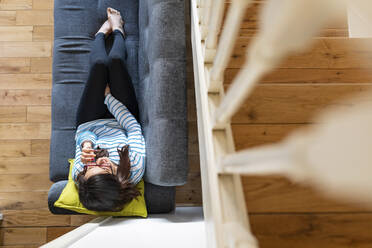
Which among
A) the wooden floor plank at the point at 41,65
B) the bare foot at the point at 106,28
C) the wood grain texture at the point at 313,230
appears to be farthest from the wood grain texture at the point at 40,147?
the wood grain texture at the point at 313,230

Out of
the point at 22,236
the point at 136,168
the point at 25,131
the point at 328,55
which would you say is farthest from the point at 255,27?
the point at 22,236

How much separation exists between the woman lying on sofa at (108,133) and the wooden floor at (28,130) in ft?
1.73

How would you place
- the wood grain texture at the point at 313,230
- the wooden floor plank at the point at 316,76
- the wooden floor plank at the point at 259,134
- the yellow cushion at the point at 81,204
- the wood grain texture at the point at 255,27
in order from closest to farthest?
1. the wood grain texture at the point at 313,230
2. the wooden floor plank at the point at 259,134
3. the wooden floor plank at the point at 316,76
4. the wood grain texture at the point at 255,27
5. the yellow cushion at the point at 81,204

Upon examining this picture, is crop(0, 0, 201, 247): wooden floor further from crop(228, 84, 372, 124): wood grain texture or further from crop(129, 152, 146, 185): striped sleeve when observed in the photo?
crop(228, 84, 372, 124): wood grain texture

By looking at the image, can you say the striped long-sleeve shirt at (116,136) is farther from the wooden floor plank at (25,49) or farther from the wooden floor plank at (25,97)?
the wooden floor plank at (25,49)

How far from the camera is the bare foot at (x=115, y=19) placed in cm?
174

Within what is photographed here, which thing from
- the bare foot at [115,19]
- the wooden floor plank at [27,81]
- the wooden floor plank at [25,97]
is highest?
the bare foot at [115,19]

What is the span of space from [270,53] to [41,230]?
231 cm

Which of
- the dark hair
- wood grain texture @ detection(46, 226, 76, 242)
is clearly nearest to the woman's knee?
the dark hair

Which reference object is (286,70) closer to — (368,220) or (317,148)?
(368,220)

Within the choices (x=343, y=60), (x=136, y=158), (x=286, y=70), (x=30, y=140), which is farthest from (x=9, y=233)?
(x=343, y=60)

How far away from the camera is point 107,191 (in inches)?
54.7

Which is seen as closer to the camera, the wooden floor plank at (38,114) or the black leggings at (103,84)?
the black leggings at (103,84)

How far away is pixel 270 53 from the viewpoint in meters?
0.30
